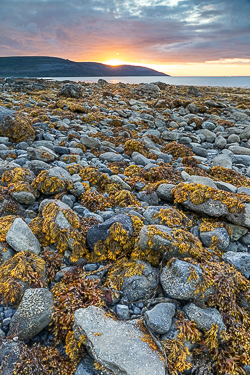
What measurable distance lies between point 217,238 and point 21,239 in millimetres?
3443

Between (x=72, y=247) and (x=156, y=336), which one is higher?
(x=72, y=247)

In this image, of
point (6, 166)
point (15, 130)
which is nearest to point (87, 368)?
point (6, 166)

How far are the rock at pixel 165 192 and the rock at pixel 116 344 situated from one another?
3068 millimetres

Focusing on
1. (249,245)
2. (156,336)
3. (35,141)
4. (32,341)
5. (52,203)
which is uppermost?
(35,141)

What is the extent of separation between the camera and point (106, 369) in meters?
2.54

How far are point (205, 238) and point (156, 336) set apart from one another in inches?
80.7

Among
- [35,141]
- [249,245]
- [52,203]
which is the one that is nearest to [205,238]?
[249,245]

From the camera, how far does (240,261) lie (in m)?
3.90

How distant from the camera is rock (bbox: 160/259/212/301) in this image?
10.7 ft

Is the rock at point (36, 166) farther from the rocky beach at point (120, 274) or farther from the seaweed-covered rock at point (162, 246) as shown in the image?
the seaweed-covered rock at point (162, 246)

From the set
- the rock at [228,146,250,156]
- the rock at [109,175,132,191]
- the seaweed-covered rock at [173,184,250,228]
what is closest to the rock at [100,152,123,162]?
the rock at [109,175,132,191]

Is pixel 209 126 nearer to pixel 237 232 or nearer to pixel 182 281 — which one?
pixel 237 232

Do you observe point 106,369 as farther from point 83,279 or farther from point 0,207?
point 0,207

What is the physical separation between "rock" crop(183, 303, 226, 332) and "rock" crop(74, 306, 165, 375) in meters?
0.71
